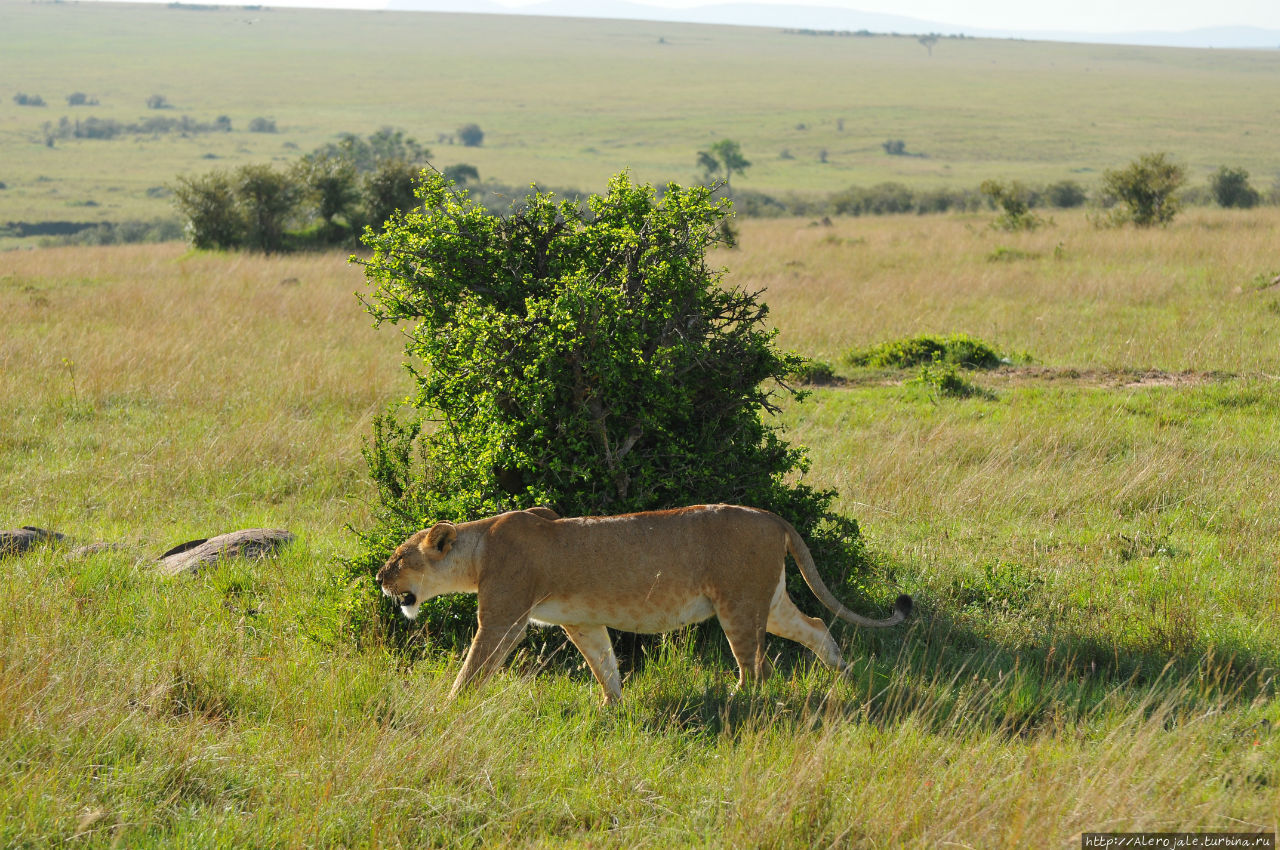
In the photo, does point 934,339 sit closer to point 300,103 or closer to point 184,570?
point 184,570

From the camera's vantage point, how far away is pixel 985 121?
110 meters

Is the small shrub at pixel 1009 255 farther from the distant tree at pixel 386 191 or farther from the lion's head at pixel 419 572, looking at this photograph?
the lion's head at pixel 419 572

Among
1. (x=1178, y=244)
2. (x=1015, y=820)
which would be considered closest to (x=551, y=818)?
(x=1015, y=820)

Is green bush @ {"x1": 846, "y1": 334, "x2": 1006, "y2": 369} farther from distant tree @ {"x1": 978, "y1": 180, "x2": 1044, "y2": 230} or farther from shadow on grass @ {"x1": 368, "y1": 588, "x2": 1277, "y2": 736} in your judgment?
distant tree @ {"x1": 978, "y1": 180, "x2": 1044, "y2": 230}

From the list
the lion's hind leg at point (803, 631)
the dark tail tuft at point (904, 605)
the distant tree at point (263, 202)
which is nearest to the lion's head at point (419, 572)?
the lion's hind leg at point (803, 631)

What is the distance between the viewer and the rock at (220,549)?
698 centimetres

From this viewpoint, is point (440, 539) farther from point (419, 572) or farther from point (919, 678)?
point (919, 678)

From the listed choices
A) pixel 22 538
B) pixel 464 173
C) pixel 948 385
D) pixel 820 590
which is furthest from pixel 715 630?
pixel 464 173

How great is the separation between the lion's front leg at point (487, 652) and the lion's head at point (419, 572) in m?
0.34

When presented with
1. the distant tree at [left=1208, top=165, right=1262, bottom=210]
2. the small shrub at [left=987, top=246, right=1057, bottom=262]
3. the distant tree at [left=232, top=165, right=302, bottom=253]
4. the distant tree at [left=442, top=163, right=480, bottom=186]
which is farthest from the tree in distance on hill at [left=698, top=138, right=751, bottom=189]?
the small shrub at [left=987, top=246, right=1057, bottom=262]

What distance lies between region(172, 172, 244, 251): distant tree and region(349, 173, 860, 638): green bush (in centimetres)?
2150

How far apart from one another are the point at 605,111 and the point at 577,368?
399 feet

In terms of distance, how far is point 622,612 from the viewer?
5.12m

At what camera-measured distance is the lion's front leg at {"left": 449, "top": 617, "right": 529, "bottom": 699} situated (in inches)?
198
